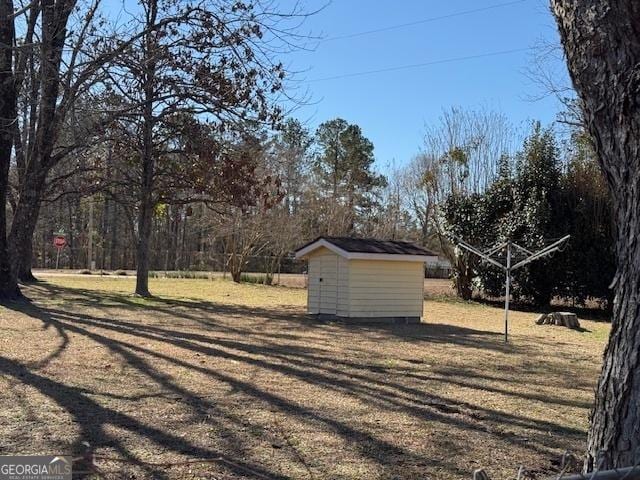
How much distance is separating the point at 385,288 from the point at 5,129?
8846mm

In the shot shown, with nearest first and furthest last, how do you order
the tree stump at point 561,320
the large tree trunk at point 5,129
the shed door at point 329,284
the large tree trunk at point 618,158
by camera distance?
the large tree trunk at point 618,158
the large tree trunk at point 5,129
the shed door at point 329,284
the tree stump at point 561,320

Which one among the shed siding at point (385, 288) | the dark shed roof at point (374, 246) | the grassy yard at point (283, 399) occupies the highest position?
the dark shed roof at point (374, 246)

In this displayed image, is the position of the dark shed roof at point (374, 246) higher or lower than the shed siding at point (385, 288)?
higher

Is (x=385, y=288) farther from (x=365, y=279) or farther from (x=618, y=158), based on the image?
(x=618, y=158)

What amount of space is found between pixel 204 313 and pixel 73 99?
6272mm

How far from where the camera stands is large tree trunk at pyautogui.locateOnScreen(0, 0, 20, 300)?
39.7ft

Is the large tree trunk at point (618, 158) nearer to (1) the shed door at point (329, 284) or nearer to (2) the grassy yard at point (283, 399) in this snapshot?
(2) the grassy yard at point (283, 399)

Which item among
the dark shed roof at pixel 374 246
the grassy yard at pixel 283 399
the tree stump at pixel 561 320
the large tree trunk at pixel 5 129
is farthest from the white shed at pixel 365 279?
the large tree trunk at pixel 5 129

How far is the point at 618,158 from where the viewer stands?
2.51 m

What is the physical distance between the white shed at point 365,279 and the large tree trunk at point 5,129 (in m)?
6.59

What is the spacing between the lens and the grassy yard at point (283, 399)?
408cm

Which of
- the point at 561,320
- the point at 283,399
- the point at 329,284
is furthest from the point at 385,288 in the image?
the point at 283,399

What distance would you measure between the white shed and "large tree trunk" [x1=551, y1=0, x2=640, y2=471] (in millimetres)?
11152

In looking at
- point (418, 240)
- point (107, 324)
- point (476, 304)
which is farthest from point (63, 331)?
point (418, 240)
